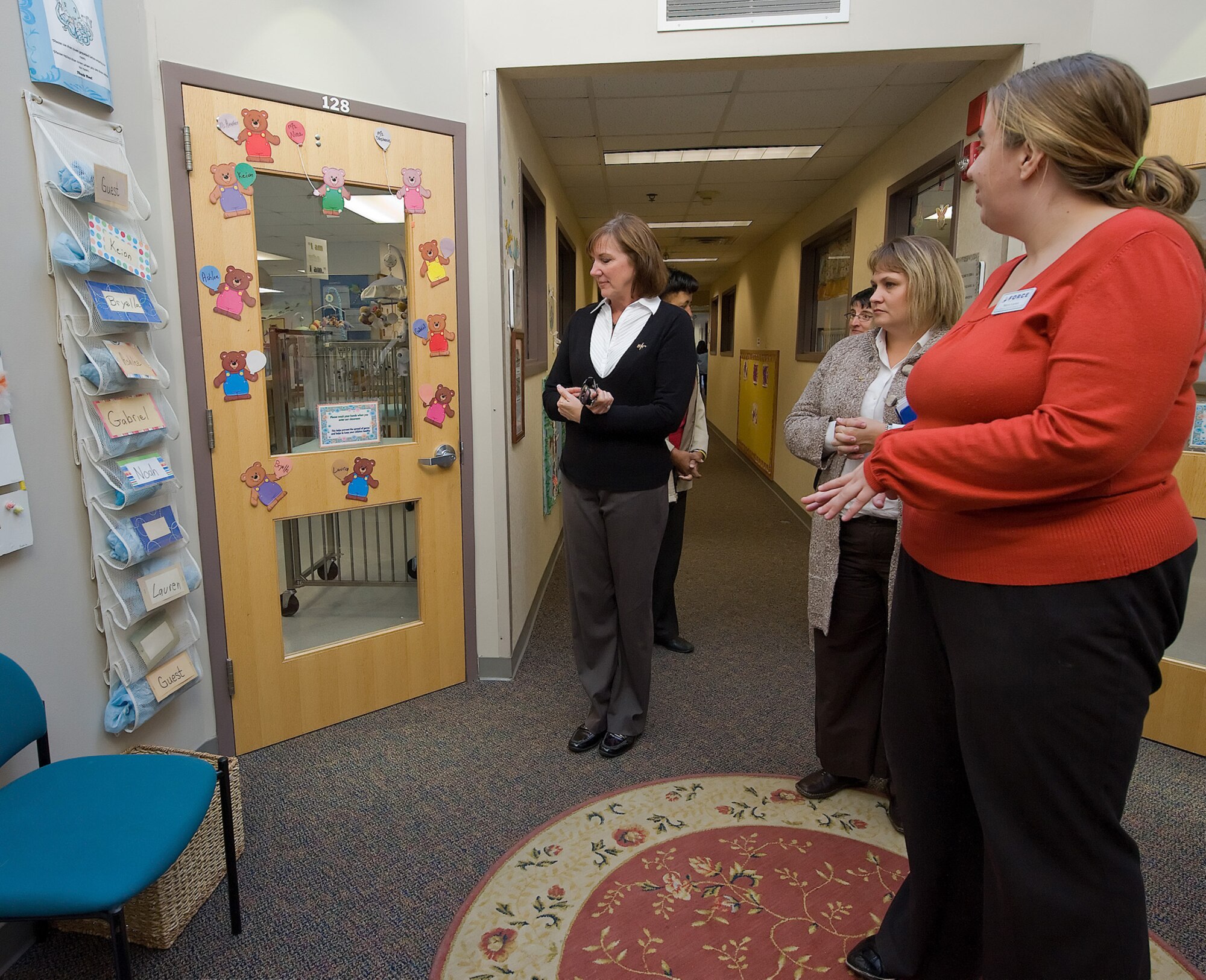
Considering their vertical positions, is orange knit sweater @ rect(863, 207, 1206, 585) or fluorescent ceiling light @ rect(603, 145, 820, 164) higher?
fluorescent ceiling light @ rect(603, 145, 820, 164)

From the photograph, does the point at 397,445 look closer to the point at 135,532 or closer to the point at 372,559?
the point at 372,559

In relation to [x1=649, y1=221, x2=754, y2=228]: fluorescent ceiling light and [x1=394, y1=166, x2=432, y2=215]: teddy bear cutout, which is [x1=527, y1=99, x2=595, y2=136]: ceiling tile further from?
[x1=649, y1=221, x2=754, y2=228]: fluorescent ceiling light

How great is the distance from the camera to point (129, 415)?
1.91 metres

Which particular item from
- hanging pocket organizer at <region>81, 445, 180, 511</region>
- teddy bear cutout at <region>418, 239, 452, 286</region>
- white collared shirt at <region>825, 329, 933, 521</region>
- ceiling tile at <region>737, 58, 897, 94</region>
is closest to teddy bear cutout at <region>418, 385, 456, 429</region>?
teddy bear cutout at <region>418, 239, 452, 286</region>

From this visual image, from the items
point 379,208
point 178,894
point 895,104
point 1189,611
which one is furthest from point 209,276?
point 1189,611

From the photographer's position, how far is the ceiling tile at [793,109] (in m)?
3.55

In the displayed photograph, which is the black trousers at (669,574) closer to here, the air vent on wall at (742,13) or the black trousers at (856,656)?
the black trousers at (856,656)

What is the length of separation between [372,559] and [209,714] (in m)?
0.72

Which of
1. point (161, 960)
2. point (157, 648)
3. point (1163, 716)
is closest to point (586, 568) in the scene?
point (157, 648)

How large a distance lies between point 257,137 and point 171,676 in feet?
5.20

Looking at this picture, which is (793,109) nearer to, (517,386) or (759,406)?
(517,386)

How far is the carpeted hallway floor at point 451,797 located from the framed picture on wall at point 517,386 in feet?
3.19

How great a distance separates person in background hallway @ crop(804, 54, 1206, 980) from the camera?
0.91 m

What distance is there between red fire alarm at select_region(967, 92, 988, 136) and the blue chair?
10.9 ft
